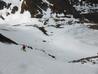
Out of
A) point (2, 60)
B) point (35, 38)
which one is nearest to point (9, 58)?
point (2, 60)

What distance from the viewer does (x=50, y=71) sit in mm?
22172

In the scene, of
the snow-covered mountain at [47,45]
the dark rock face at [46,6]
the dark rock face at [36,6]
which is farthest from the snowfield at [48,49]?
the dark rock face at [46,6]

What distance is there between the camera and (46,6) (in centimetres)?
6500

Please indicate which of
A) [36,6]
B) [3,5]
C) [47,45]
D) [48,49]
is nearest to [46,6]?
[36,6]

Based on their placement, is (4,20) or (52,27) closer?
(52,27)

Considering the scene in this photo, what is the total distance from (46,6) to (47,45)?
1932 centimetres

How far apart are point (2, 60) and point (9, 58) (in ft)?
4.36

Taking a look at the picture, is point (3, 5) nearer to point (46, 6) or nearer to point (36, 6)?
point (36, 6)

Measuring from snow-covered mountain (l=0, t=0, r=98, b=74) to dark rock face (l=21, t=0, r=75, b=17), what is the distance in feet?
3.52

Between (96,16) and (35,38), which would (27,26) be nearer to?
(35,38)

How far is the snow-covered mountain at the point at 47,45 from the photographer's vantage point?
23062 mm

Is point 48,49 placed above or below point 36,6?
below

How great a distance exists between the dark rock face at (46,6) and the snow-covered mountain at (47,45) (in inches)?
42.2

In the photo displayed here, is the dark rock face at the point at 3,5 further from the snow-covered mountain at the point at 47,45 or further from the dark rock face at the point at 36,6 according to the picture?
the dark rock face at the point at 36,6
